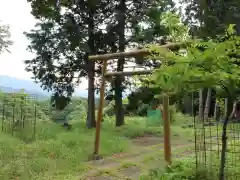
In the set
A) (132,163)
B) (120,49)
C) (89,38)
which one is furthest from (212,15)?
(132,163)

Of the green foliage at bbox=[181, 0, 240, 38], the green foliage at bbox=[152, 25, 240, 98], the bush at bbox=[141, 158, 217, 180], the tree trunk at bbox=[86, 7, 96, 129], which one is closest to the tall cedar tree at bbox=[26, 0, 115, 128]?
the tree trunk at bbox=[86, 7, 96, 129]

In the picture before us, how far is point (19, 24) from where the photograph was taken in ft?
30.2

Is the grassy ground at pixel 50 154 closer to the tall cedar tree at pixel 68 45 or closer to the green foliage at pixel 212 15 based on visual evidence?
the tall cedar tree at pixel 68 45

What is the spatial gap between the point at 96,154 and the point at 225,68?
425 centimetres

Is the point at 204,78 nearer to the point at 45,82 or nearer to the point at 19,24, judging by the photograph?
the point at 45,82

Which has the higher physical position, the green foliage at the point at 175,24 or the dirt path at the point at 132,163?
the green foliage at the point at 175,24

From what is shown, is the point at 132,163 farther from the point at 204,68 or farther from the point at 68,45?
the point at 68,45

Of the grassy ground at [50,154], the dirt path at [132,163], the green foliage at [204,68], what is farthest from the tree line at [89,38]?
the green foliage at [204,68]

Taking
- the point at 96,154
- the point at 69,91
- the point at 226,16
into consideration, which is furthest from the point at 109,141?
the point at 226,16

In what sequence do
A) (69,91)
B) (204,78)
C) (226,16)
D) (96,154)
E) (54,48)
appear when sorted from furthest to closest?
(226,16)
(69,91)
(54,48)
(96,154)
(204,78)

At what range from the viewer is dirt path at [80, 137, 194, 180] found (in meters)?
4.79

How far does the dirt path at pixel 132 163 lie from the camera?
4.79 metres

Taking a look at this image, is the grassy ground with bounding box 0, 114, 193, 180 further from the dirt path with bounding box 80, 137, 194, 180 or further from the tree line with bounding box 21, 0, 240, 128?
the tree line with bounding box 21, 0, 240, 128

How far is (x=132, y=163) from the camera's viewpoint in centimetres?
545
